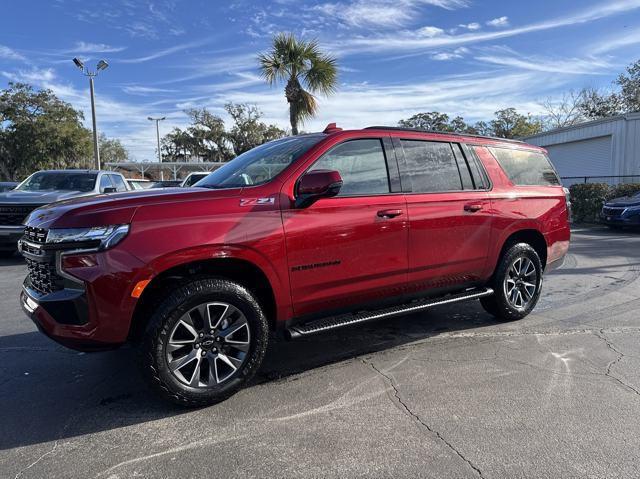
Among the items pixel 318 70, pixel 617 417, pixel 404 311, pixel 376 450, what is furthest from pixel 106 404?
pixel 318 70

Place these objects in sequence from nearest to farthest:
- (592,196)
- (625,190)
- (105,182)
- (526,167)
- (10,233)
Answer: (526,167) < (10,233) < (105,182) < (625,190) < (592,196)

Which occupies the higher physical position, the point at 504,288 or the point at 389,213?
the point at 389,213

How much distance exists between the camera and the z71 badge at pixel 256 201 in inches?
136

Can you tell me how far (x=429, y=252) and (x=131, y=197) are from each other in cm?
258

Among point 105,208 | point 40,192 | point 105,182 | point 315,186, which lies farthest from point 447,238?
point 105,182

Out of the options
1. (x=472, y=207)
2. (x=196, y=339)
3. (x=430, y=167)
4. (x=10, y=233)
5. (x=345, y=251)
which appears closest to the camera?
(x=196, y=339)

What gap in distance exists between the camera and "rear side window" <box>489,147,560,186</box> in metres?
5.32

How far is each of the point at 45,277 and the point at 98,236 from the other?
0.57 metres

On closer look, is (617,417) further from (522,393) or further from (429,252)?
(429,252)

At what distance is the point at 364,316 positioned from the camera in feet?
13.2

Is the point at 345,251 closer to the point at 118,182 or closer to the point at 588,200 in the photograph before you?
the point at 118,182

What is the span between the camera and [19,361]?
4.29 m

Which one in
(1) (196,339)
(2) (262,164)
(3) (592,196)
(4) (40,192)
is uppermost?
(2) (262,164)

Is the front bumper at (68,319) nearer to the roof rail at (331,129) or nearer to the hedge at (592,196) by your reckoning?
the roof rail at (331,129)
